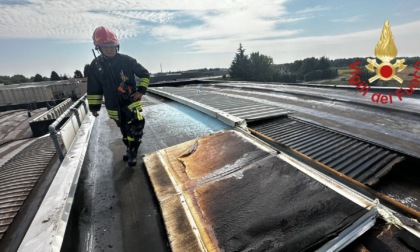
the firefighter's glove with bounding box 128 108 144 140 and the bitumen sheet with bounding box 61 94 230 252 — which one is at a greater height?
the firefighter's glove with bounding box 128 108 144 140

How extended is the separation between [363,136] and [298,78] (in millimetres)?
65616

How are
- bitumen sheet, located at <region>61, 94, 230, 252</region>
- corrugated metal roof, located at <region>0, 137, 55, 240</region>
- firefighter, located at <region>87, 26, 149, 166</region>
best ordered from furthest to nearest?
corrugated metal roof, located at <region>0, 137, 55, 240</region>, firefighter, located at <region>87, 26, 149, 166</region>, bitumen sheet, located at <region>61, 94, 230, 252</region>

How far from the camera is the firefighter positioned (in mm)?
3418

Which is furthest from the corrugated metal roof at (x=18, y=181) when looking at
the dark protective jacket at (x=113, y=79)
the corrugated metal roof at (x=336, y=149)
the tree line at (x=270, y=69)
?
the tree line at (x=270, y=69)

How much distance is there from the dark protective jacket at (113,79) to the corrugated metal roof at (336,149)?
2986 mm

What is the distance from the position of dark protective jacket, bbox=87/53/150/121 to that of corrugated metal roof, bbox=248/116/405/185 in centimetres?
299

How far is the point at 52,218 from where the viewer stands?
2215mm

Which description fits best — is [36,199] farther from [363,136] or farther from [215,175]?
[363,136]

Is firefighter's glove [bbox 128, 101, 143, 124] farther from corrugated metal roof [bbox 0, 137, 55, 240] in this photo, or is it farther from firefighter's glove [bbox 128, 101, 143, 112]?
corrugated metal roof [bbox 0, 137, 55, 240]

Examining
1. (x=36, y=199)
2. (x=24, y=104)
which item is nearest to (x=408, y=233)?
(x=36, y=199)

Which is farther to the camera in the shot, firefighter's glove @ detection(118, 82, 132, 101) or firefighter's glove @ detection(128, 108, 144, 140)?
firefighter's glove @ detection(128, 108, 144, 140)

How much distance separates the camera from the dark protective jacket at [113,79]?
11.4ft

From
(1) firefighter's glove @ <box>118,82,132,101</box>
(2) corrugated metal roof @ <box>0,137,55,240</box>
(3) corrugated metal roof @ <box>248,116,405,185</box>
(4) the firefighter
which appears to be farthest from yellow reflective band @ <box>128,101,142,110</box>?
(2) corrugated metal roof @ <box>0,137,55,240</box>

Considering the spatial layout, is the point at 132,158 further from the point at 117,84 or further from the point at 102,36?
the point at 102,36
